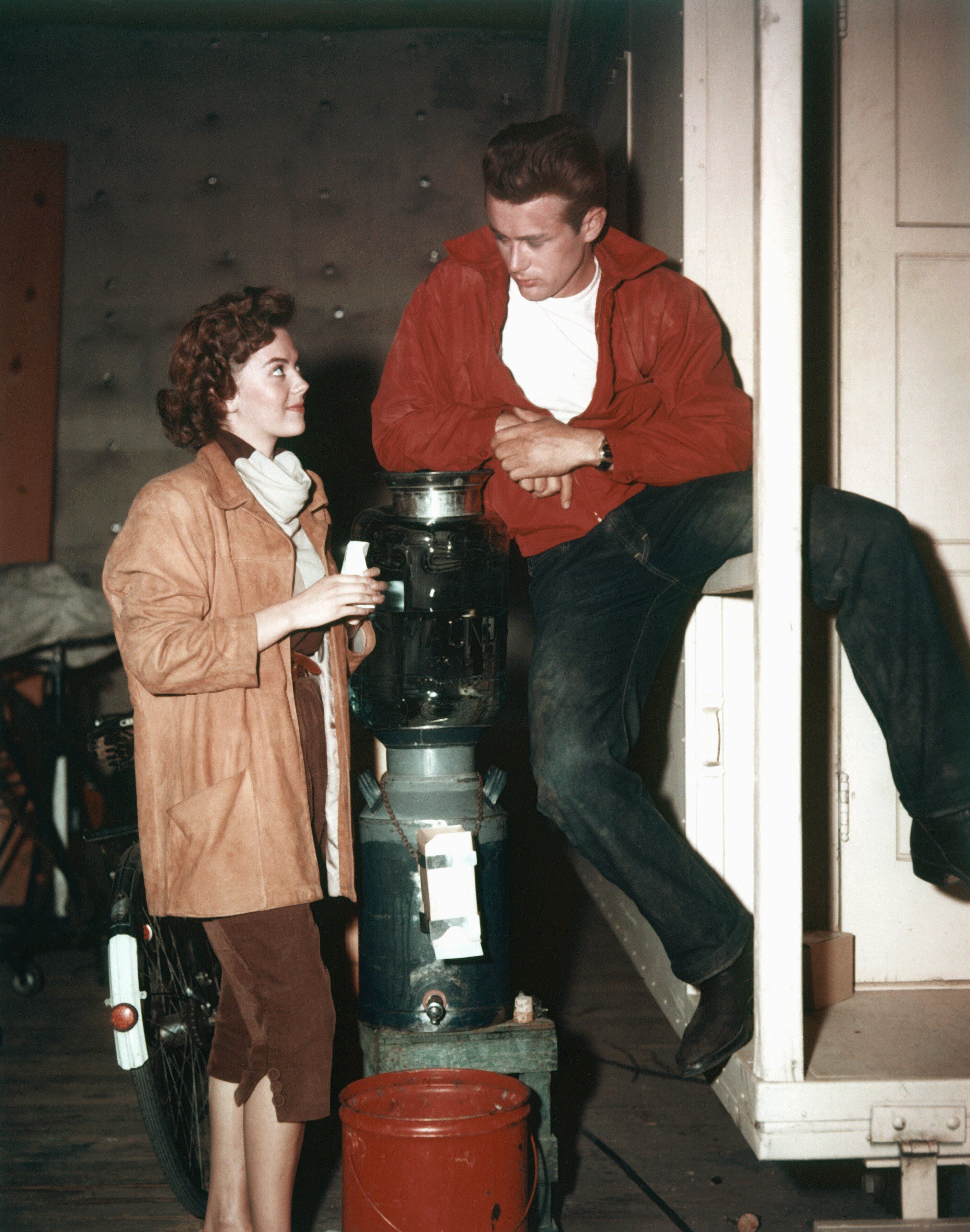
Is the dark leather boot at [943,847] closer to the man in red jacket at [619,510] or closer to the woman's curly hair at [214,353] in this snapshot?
the man in red jacket at [619,510]

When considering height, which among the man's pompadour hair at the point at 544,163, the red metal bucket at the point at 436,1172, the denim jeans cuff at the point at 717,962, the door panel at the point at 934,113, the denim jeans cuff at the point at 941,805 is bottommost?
the red metal bucket at the point at 436,1172

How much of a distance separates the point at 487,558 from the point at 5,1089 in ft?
8.21

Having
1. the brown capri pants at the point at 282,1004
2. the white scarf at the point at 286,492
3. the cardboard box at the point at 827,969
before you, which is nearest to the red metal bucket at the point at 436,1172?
the brown capri pants at the point at 282,1004

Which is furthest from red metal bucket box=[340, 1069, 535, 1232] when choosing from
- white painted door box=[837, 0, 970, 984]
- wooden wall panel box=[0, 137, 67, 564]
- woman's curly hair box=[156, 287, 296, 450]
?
wooden wall panel box=[0, 137, 67, 564]

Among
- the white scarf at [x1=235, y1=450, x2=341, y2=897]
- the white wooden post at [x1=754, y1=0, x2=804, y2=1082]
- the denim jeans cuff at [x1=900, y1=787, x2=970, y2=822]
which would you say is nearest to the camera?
the white wooden post at [x1=754, y1=0, x2=804, y2=1082]

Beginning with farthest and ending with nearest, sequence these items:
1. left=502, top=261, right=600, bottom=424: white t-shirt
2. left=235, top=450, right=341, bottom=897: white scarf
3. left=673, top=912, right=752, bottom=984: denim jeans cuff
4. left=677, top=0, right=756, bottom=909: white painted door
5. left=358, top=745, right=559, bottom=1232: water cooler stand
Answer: left=677, top=0, right=756, bottom=909: white painted door, left=502, top=261, right=600, bottom=424: white t-shirt, left=358, top=745, right=559, bottom=1232: water cooler stand, left=235, top=450, right=341, bottom=897: white scarf, left=673, top=912, right=752, bottom=984: denim jeans cuff

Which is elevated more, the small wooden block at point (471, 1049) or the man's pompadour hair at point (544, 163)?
the man's pompadour hair at point (544, 163)

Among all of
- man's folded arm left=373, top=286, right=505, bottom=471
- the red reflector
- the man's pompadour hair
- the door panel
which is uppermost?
the door panel

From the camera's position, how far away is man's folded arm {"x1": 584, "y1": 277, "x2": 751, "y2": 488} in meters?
2.54

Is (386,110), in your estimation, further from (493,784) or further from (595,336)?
(493,784)

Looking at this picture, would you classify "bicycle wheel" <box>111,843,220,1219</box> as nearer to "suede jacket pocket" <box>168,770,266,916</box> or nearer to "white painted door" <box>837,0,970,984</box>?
"suede jacket pocket" <box>168,770,266,916</box>

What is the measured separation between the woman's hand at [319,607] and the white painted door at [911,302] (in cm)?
152

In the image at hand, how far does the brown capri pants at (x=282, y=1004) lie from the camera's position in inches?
94.6

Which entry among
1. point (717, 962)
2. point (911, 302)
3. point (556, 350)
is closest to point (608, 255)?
point (556, 350)
